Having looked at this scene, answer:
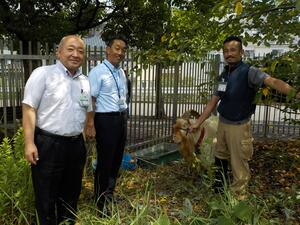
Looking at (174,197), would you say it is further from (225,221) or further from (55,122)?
(55,122)

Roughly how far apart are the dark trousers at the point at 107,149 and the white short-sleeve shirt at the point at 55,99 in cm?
69

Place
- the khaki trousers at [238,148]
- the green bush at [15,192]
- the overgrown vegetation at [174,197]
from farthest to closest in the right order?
the khaki trousers at [238,148], the green bush at [15,192], the overgrown vegetation at [174,197]

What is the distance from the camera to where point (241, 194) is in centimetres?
385

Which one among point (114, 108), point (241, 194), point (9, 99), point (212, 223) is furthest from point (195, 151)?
point (9, 99)

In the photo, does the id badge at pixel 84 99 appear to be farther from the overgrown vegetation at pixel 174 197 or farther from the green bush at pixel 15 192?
the green bush at pixel 15 192

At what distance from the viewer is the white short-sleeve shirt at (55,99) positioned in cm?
286

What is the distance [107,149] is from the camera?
3775 millimetres

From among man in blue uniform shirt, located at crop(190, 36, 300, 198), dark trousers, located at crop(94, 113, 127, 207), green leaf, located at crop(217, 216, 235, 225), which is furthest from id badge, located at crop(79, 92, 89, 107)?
man in blue uniform shirt, located at crop(190, 36, 300, 198)

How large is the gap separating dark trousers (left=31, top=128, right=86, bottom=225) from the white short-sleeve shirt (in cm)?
9

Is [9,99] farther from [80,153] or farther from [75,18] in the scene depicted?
[75,18]

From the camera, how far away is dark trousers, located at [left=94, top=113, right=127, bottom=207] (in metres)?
3.74

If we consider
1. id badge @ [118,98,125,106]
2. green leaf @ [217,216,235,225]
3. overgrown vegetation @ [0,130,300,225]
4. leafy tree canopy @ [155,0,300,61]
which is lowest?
overgrown vegetation @ [0,130,300,225]

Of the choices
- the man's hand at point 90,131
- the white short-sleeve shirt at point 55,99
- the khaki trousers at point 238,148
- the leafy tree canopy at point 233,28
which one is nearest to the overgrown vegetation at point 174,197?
the khaki trousers at point 238,148

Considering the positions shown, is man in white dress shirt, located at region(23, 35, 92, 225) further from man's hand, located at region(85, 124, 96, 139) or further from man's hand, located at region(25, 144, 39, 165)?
man's hand, located at region(85, 124, 96, 139)
